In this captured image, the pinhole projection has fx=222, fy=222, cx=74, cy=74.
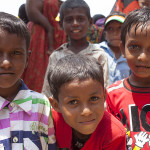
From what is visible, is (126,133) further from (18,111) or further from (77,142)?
(18,111)

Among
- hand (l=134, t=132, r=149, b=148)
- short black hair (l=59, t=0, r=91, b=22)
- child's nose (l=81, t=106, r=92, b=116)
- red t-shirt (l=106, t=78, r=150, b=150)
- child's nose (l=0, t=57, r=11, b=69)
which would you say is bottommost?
hand (l=134, t=132, r=149, b=148)

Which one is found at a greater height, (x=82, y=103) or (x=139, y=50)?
(x=139, y=50)

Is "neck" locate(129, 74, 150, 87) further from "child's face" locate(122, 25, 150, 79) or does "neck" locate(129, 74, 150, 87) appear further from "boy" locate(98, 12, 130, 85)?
"boy" locate(98, 12, 130, 85)

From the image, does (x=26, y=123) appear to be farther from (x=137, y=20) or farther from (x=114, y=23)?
(x=114, y=23)

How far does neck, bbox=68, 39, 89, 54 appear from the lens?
278 cm

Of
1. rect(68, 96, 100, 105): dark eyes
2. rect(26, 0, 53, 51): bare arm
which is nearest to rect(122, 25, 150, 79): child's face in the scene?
rect(68, 96, 100, 105): dark eyes

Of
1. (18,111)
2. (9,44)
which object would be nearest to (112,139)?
(18,111)

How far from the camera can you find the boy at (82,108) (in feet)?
4.56

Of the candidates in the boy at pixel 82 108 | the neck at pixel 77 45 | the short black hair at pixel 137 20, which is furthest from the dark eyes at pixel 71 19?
the boy at pixel 82 108

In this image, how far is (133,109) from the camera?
1665mm

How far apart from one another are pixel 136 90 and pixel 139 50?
0.31m

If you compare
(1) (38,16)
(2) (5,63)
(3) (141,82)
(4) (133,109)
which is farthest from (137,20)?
(1) (38,16)

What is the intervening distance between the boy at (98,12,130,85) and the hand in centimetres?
143

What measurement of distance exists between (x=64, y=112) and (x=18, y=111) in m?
0.31
